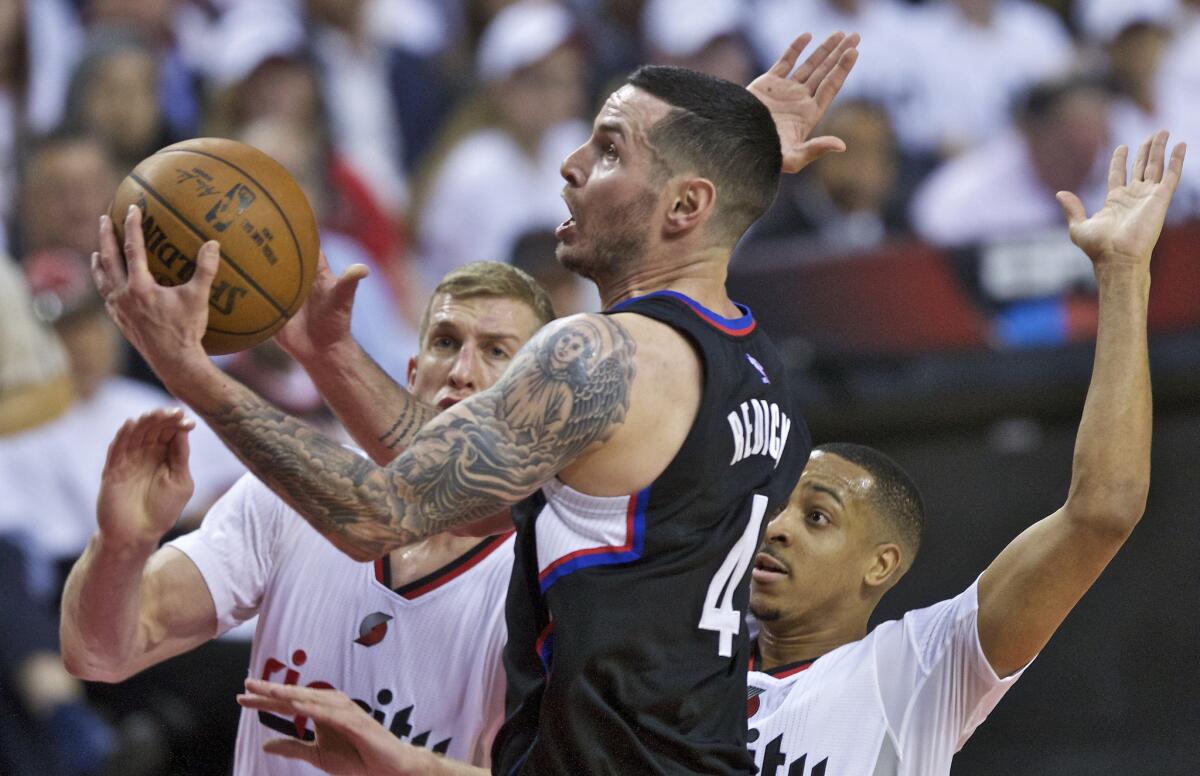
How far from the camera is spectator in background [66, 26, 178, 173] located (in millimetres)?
7629

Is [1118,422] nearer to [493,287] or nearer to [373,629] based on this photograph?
[493,287]

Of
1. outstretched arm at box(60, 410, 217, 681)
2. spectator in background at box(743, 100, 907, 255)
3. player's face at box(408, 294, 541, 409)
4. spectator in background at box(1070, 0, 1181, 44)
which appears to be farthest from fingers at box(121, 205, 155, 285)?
spectator in background at box(1070, 0, 1181, 44)

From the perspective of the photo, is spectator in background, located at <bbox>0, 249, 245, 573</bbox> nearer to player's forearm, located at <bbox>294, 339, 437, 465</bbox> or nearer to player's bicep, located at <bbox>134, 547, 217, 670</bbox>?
player's bicep, located at <bbox>134, 547, 217, 670</bbox>

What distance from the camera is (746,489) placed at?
281 centimetres

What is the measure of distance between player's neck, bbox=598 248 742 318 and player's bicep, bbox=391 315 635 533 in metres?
0.29

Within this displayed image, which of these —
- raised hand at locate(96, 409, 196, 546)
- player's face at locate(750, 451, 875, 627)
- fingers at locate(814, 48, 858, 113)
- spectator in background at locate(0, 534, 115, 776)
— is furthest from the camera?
spectator in background at locate(0, 534, 115, 776)

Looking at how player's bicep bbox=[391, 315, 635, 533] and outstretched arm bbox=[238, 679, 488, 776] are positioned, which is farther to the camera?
outstretched arm bbox=[238, 679, 488, 776]

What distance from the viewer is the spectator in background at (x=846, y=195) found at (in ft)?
27.6

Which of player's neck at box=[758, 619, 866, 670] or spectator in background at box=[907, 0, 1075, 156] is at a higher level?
spectator in background at box=[907, 0, 1075, 156]


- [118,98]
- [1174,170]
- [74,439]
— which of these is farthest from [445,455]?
[118,98]

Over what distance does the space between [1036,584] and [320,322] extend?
1.60m

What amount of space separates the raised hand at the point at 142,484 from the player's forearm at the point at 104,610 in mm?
74

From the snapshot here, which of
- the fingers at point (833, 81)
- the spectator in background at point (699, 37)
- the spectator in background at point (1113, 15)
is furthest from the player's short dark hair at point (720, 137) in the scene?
the spectator in background at point (1113, 15)

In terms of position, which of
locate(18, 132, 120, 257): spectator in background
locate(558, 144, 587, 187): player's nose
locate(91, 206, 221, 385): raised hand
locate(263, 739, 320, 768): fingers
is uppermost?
locate(18, 132, 120, 257): spectator in background
